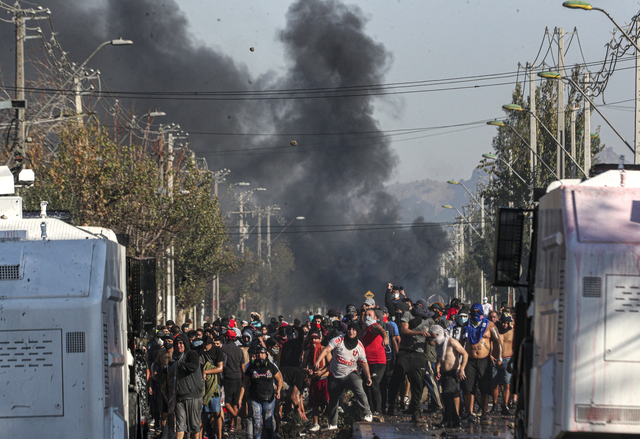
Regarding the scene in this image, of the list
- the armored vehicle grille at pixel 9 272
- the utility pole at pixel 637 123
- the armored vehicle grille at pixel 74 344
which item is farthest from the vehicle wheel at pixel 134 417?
the utility pole at pixel 637 123

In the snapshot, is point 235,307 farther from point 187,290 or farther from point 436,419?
point 436,419

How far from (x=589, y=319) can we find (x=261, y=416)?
7122 millimetres

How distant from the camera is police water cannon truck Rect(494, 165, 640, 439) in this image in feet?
18.4

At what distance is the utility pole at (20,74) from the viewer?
18.8 metres

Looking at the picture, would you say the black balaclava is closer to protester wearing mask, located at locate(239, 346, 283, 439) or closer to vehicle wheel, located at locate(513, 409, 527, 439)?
protester wearing mask, located at locate(239, 346, 283, 439)

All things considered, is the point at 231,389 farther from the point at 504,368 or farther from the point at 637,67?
the point at 637,67

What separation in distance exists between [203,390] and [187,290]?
1094 inches

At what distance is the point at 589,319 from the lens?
5.69 m

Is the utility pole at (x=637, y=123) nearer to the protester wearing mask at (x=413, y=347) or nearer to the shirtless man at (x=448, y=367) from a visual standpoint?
the protester wearing mask at (x=413, y=347)

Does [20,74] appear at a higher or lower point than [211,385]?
higher

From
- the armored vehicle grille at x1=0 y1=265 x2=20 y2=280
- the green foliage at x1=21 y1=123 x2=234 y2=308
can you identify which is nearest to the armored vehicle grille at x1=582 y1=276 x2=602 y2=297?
the armored vehicle grille at x1=0 y1=265 x2=20 y2=280

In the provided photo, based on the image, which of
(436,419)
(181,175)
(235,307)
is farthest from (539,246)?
(235,307)

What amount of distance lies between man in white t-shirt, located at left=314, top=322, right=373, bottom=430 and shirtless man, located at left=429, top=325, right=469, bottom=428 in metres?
1.14

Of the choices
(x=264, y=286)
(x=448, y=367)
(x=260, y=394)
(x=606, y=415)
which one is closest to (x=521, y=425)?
(x=606, y=415)
